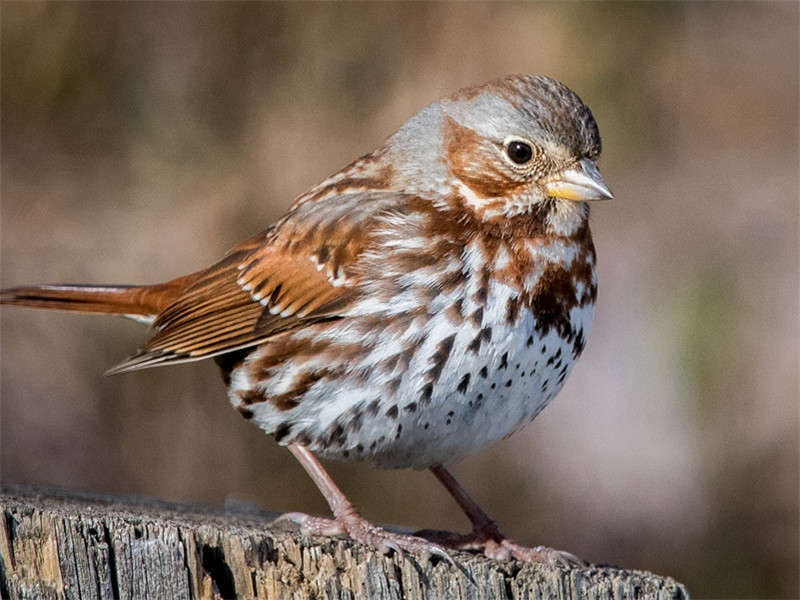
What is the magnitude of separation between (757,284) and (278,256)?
4.63m

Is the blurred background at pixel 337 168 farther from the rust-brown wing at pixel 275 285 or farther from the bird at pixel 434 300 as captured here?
the bird at pixel 434 300

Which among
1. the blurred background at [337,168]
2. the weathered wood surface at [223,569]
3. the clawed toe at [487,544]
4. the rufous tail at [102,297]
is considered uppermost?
the blurred background at [337,168]

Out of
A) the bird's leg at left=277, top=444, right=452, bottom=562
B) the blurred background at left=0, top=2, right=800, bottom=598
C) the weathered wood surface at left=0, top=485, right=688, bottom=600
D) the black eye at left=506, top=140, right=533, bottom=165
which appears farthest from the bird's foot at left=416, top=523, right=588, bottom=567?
the blurred background at left=0, top=2, right=800, bottom=598

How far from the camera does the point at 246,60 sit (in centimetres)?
882

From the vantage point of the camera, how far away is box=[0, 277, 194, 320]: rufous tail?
536 centimetres

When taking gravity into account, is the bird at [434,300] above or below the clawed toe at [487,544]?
above

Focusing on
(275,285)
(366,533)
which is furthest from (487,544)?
(275,285)

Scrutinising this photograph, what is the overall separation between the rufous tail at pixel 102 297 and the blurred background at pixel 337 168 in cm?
274

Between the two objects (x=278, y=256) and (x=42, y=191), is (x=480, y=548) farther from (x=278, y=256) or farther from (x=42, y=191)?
(x=42, y=191)

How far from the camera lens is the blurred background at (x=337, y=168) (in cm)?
816

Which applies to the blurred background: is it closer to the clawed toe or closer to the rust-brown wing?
the rust-brown wing

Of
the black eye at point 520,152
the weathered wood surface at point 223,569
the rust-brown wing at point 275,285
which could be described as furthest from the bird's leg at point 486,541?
the black eye at point 520,152

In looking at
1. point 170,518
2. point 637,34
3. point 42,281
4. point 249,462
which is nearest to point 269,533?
point 170,518

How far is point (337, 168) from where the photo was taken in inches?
341
